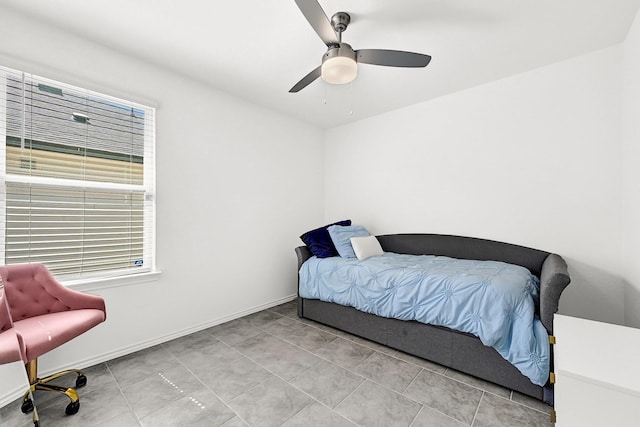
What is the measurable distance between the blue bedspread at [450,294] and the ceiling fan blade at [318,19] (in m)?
1.87

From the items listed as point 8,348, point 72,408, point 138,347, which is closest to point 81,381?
point 72,408

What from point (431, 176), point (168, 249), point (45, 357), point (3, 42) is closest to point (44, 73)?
point (3, 42)

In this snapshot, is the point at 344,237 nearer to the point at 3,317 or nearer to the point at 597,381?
the point at 597,381

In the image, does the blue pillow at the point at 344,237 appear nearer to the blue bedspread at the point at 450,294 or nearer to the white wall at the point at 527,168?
the blue bedspread at the point at 450,294

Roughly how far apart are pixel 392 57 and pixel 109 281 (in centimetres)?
269

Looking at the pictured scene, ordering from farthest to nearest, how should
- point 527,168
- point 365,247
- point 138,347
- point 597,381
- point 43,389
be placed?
point 365,247 < point 527,168 < point 138,347 < point 43,389 < point 597,381

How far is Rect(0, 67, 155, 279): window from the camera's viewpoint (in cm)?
179

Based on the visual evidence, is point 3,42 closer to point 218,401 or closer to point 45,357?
point 45,357

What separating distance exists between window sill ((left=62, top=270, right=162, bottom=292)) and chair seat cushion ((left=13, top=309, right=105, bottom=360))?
25cm

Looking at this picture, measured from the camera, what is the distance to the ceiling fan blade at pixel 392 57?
68.9 inches

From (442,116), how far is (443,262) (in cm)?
167

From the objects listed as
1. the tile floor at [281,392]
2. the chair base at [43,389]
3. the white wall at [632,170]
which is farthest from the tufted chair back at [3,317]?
the white wall at [632,170]

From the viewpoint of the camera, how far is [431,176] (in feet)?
10.4

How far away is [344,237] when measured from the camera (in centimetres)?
315
